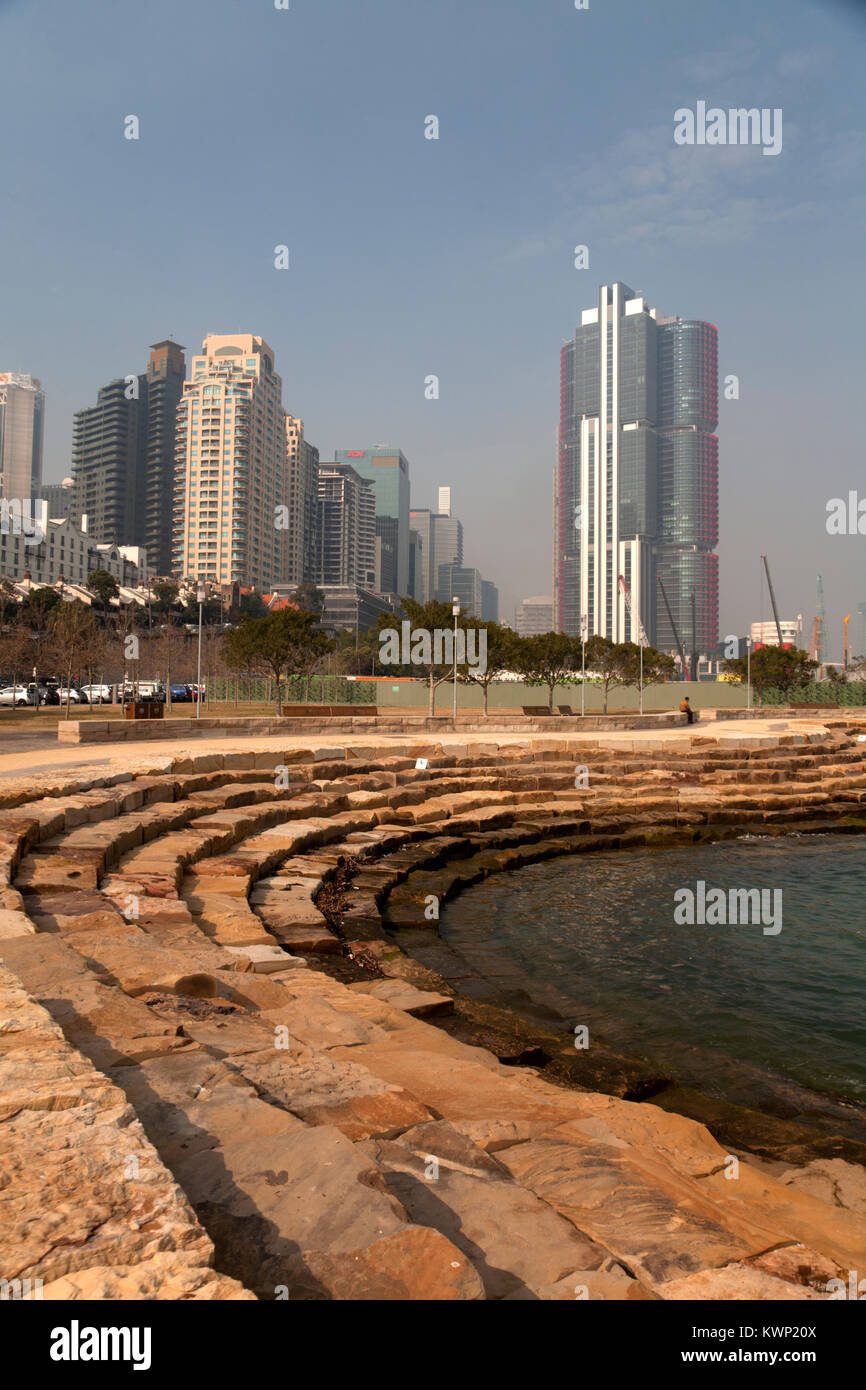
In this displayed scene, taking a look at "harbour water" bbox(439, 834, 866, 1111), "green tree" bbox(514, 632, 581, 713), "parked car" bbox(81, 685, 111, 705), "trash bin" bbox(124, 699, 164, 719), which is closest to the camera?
"harbour water" bbox(439, 834, 866, 1111)

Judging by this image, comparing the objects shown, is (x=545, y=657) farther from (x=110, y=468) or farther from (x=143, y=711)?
(x=110, y=468)

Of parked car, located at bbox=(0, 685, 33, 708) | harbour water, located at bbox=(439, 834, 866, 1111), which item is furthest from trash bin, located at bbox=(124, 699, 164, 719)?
parked car, located at bbox=(0, 685, 33, 708)

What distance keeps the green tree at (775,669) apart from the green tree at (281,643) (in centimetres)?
3044

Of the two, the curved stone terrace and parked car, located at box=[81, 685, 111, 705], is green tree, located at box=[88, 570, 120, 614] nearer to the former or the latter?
parked car, located at box=[81, 685, 111, 705]

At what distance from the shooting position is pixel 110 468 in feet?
625

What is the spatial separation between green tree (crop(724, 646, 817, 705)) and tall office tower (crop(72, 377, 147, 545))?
16319cm

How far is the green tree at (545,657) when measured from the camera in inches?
1639

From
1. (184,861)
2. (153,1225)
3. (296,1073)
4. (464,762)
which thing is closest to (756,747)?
(464,762)

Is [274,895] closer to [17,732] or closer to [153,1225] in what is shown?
[153,1225]

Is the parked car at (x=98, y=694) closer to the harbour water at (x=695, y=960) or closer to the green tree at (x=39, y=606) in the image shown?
the green tree at (x=39, y=606)

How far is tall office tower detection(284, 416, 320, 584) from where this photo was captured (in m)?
165

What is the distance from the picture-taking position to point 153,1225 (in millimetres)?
2004

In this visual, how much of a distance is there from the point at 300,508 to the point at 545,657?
A: 5435 inches
